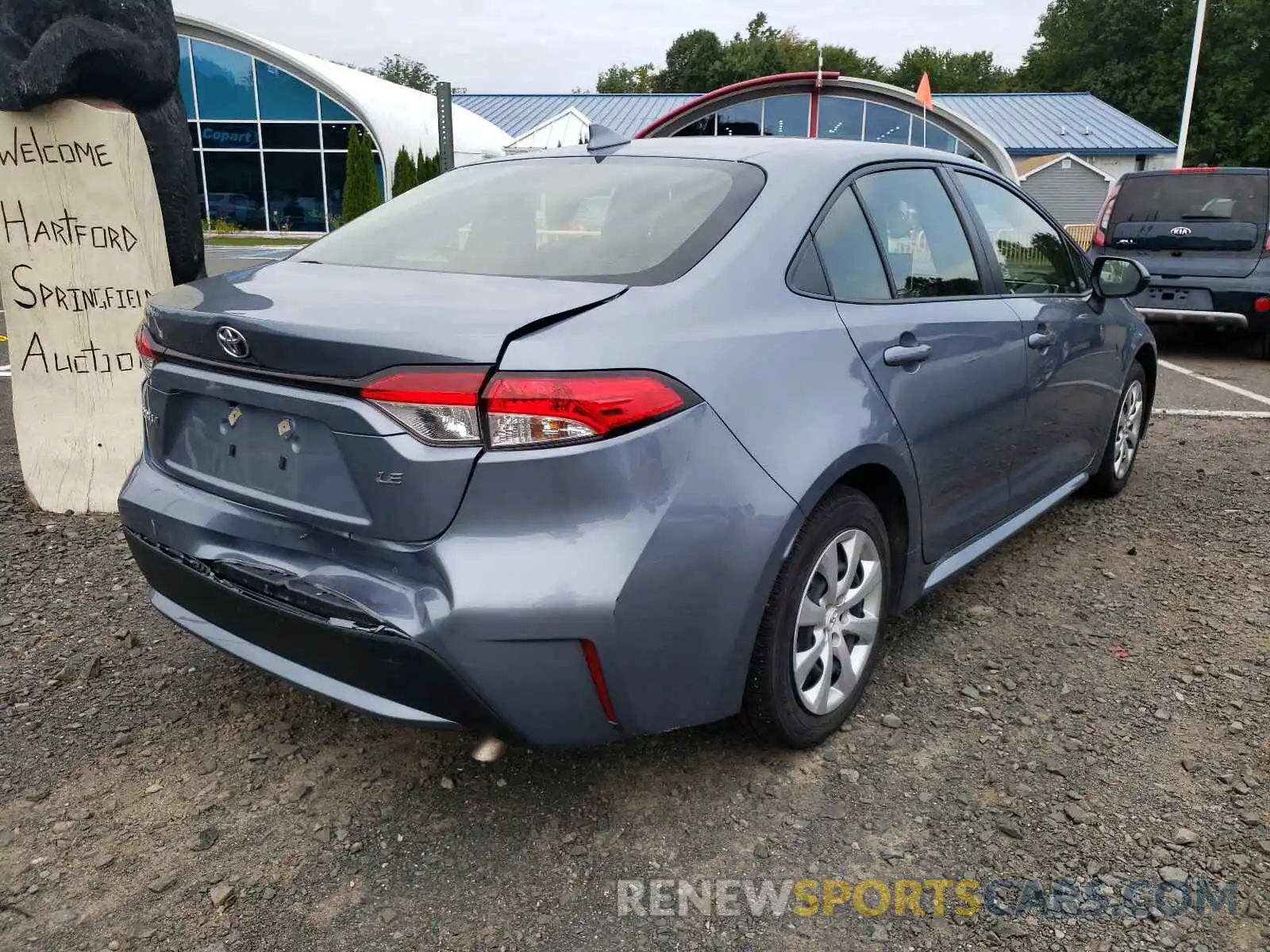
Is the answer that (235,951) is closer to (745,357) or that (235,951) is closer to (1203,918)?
(745,357)

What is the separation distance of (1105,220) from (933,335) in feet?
25.8

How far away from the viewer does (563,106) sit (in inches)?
1670

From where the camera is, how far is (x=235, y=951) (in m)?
1.94

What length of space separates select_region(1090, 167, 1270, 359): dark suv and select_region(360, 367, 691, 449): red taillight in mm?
8349

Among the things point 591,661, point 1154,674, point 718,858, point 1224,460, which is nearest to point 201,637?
point 591,661

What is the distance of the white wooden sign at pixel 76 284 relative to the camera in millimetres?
4125

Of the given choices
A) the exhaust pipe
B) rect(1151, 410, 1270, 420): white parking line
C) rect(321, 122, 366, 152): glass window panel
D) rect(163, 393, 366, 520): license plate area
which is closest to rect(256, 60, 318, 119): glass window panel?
rect(321, 122, 366, 152): glass window panel

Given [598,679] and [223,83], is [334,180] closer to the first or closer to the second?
[223,83]

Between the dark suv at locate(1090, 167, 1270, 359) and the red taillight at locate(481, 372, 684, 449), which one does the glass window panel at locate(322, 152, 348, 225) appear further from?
the red taillight at locate(481, 372, 684, 449)

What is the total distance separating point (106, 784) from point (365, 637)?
1022mm

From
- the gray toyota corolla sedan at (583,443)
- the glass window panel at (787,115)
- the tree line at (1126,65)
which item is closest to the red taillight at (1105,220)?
the gray toyota corolla sedan at (583,443)

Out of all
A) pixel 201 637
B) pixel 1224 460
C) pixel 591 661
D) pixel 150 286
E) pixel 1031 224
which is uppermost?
pixel 1031 224

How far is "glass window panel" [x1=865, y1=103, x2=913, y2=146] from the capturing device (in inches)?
1026

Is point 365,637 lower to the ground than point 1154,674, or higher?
higher
